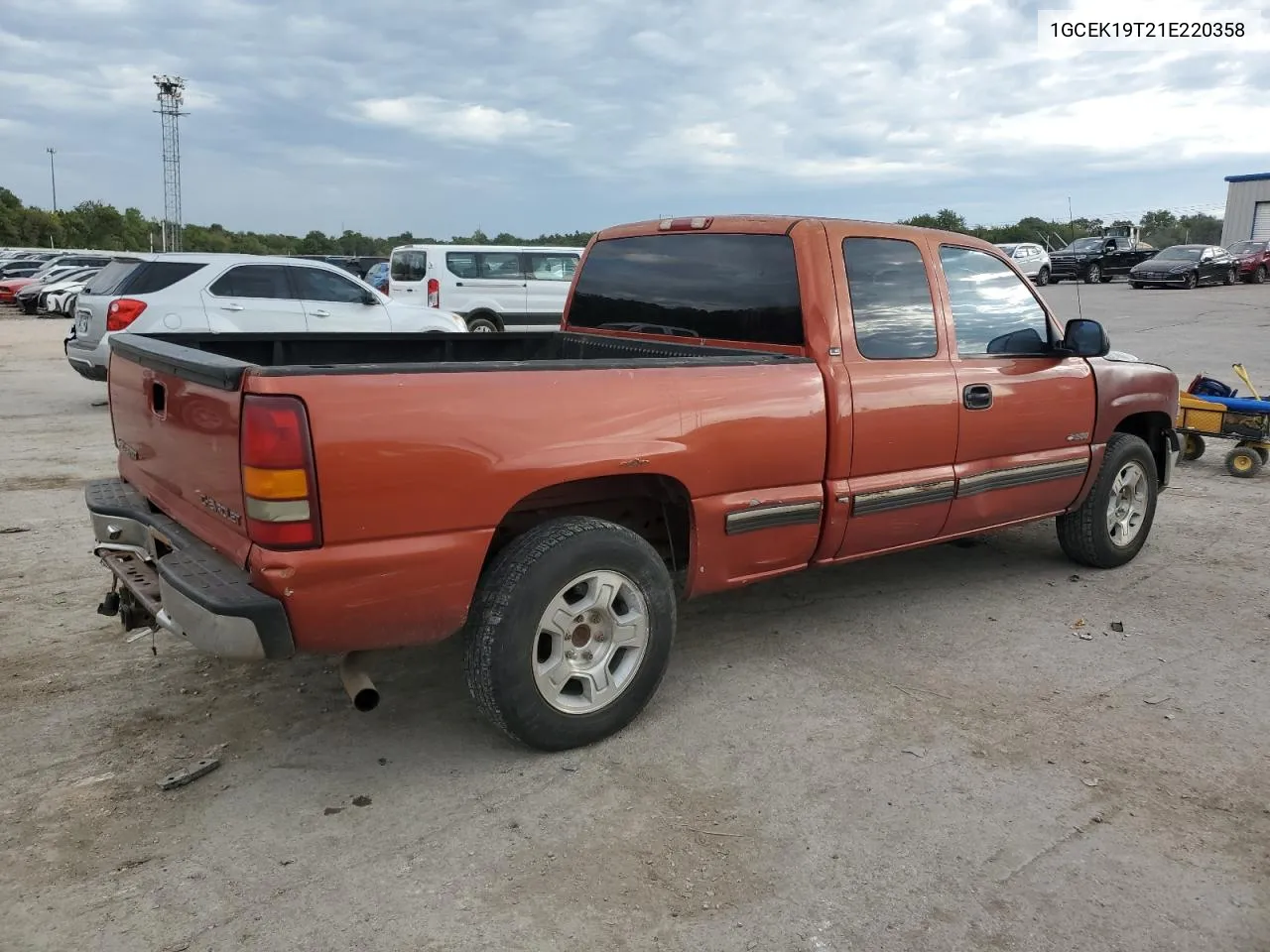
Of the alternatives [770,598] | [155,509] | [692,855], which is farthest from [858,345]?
[155,509]

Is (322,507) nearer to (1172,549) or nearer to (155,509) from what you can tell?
(155,509)

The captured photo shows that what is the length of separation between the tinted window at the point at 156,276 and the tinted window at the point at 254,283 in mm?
301

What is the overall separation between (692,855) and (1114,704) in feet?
6.64

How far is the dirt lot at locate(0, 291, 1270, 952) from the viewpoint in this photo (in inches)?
101

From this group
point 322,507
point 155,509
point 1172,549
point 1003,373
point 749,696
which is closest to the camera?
point 322,507

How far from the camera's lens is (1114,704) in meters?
3.85

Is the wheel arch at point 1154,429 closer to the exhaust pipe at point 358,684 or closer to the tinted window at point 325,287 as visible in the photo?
the exhaust pipe at point 358,684

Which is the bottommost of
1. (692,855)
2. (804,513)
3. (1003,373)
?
(692,855)

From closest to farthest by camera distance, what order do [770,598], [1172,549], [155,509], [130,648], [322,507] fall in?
1. [322,507]
2. [155,509]
3. [130,648]
4. [770,598]
5. [1172,549]

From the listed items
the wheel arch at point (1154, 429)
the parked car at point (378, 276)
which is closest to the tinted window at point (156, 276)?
the wheel arch at point (1154, 429)

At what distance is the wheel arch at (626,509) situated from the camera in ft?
11.2

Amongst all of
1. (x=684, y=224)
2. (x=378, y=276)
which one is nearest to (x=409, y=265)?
(x=378, y=276)

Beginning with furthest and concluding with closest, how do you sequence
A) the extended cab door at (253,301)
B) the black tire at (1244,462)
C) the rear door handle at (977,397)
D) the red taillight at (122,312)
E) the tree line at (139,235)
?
the tree line at (139,235) → the extended cab door at (253,301) → the red taillight at (122,312) → the black tire at (1244,462) → the rear door handle at (977,397)

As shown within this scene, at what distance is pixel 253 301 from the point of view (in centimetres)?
1088
